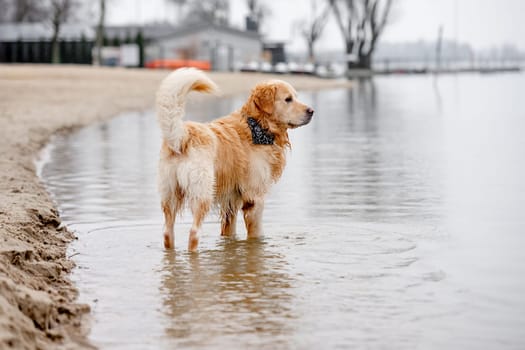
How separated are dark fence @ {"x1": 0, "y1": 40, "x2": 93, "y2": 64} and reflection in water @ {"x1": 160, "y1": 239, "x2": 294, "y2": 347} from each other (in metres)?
70.7

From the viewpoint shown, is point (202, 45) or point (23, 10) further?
point (23, 10)

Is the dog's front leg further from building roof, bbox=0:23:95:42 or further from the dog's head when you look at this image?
building roof, bbox=0:23:95:42

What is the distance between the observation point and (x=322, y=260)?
26.5 ft

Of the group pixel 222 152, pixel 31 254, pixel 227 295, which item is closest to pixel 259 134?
pixel 222 152

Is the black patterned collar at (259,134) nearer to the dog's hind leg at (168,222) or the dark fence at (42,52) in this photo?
the dog's hind leg at (168,222)

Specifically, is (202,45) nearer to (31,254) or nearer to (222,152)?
(222,152)

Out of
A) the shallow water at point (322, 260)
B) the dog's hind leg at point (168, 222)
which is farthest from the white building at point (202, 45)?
the dog's hind leg at point (168, 222)

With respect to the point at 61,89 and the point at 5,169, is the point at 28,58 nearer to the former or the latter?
the point at 61,89

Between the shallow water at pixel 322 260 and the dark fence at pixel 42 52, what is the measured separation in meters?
63.1

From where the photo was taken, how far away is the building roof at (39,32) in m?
84.7

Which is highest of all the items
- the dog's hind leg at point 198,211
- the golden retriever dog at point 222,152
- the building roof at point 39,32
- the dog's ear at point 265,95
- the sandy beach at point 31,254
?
the building roof at point 39,32

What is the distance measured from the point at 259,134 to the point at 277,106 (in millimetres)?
279

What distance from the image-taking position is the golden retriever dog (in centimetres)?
783

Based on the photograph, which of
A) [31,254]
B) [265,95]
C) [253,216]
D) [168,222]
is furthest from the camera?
[253,216]
